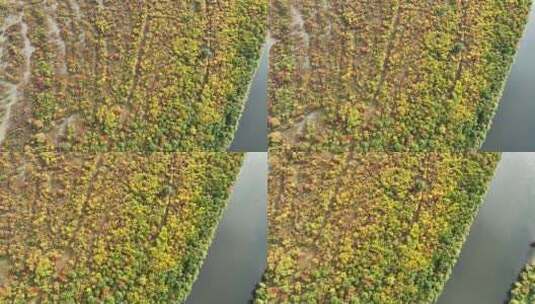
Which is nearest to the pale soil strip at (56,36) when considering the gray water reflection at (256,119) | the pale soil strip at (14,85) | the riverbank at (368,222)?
the pale soil strip at (14,85)

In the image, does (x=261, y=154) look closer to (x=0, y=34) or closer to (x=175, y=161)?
(x=175, y=161)

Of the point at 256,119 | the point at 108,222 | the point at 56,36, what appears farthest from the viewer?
the point at 56,36

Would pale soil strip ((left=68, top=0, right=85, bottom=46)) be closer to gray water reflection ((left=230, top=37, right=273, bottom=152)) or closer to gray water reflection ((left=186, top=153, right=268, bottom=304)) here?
gray water reflection ((left=230, top=37, right=273, bottom=152))

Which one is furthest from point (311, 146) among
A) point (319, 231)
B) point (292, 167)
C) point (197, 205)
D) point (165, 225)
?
point (165, 225)

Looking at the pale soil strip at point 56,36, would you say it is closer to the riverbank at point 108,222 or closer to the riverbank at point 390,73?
the riverbank at point 108,222

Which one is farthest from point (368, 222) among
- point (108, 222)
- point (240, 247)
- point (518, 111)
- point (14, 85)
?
point (14, 85)

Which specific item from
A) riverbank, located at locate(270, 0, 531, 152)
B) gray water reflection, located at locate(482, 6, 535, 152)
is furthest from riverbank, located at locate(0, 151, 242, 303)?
gray water reflection, located at locate(482, 6, 535, 152)

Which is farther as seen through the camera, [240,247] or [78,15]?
[78,15]

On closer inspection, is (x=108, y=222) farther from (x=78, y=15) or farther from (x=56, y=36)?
(x=78, y=15)
